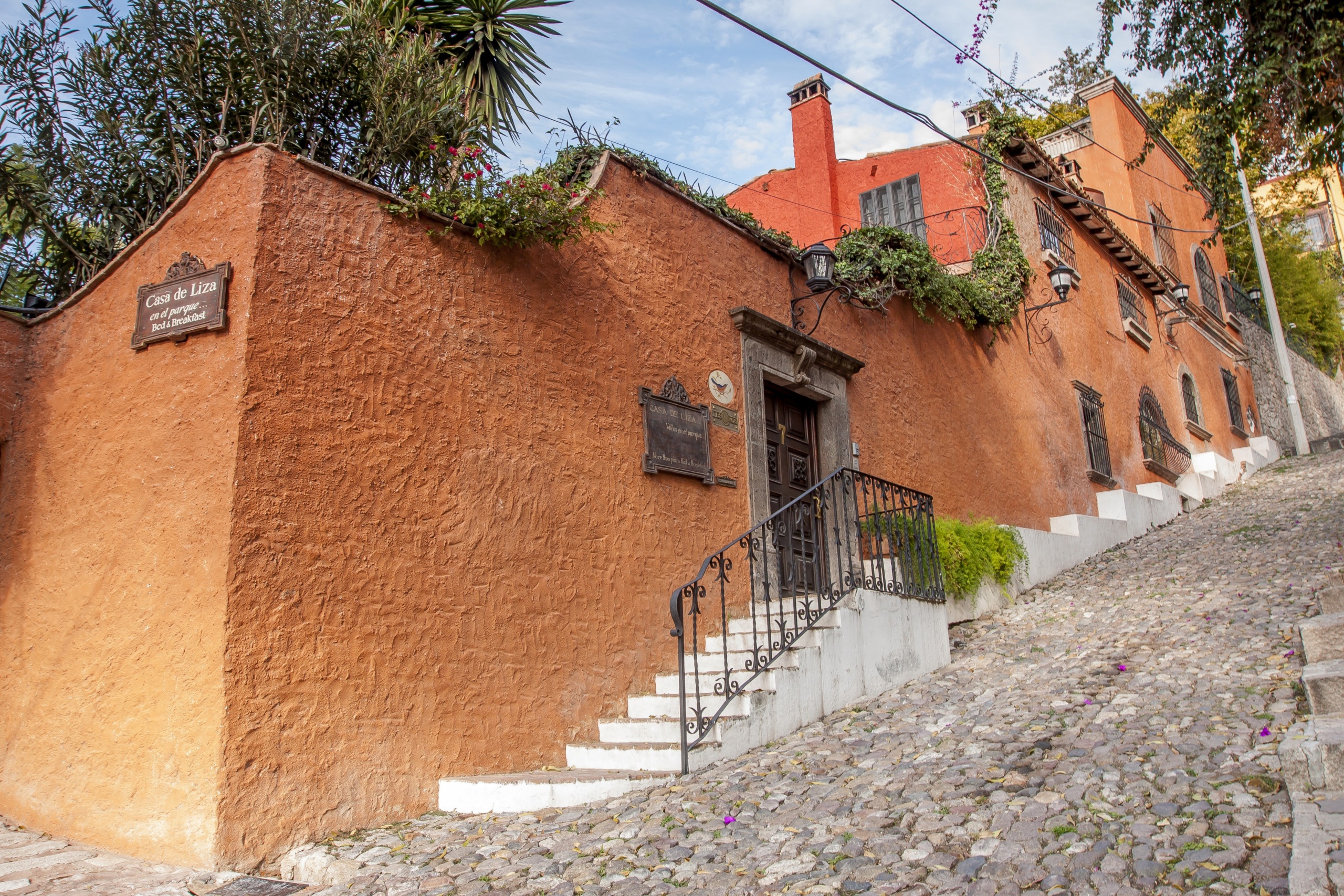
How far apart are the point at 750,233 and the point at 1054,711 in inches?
178

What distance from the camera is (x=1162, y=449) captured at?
15062 mm

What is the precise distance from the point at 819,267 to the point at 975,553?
2836 mm

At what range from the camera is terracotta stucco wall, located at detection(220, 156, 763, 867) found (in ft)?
13.8

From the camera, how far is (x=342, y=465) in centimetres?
463

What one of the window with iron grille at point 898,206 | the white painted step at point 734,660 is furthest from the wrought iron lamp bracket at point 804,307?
the window with iron grille at point 898,206

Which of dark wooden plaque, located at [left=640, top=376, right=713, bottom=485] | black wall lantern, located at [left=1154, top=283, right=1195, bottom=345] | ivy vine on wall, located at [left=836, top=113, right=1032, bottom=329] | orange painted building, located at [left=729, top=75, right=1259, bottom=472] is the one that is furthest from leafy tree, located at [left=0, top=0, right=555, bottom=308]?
black wall lantern, located at [left=1154, top=283, right=1195, bottom=345]

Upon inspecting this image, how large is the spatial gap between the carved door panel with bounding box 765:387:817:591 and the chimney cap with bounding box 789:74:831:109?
7.66m

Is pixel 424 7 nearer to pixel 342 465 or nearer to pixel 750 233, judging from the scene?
pixel 750 233

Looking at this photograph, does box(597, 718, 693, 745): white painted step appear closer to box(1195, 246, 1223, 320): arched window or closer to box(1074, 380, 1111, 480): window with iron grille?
box(1074, 380, 1111, 480): window with iron grille

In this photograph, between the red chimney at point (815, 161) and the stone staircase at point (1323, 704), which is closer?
the stone staircase at point (1323, 704)

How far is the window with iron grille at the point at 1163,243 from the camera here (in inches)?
692

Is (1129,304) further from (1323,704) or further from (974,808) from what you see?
(974,808)

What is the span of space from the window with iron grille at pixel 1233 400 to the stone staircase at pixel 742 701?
14.9 m

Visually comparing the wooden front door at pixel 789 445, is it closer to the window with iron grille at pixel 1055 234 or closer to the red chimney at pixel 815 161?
the red chimney at pixel 815 161
